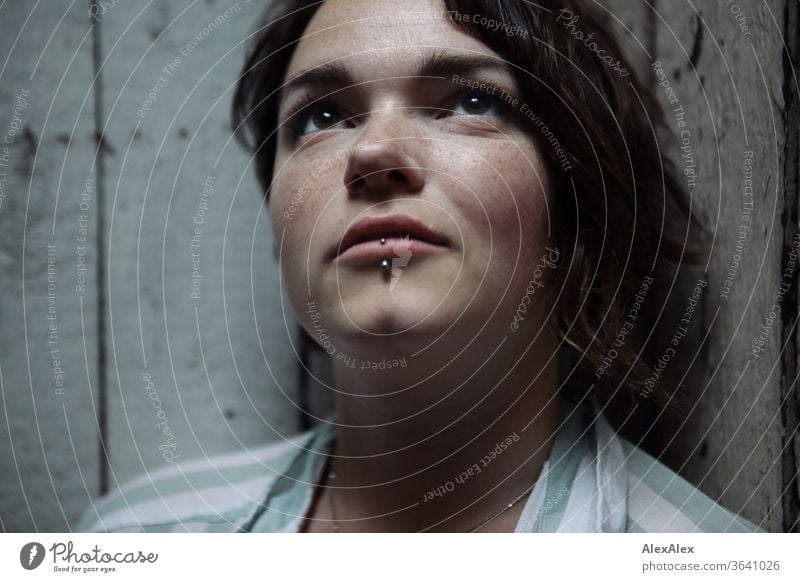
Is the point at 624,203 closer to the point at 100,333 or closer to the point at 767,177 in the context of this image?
the point at 767,177

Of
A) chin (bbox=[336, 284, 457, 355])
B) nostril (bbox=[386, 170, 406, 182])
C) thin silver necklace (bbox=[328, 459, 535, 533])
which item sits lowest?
thin silver necklace (bbox=[328, 459, 535, 533])

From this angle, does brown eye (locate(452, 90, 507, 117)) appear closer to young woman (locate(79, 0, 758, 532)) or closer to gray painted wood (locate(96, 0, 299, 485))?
young woman (locate(79, 0, 758, 532))

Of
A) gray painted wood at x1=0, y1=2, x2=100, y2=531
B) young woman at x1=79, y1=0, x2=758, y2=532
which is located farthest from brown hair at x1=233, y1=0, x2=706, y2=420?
gray painted wood at x1=0, y1=2, x2=100, y2=531

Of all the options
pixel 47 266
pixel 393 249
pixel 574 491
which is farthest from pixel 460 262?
pixel 47 266

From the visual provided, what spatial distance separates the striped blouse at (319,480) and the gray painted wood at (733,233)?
3 centimetres

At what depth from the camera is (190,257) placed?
1.46 ft

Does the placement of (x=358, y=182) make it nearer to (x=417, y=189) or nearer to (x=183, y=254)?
(x=417, y=189)

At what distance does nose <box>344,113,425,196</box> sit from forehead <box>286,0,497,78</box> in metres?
0.03

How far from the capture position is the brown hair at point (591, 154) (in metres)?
0.36

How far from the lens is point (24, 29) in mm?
412

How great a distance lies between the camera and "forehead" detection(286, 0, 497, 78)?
0.35m

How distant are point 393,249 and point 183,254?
16 centimetres

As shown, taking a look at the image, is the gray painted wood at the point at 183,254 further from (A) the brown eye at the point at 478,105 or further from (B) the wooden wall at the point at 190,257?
(A) the brown eye at the point at 478,105

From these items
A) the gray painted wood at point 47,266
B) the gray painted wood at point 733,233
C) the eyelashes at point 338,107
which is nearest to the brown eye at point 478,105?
the eyelashes at point 338,107
